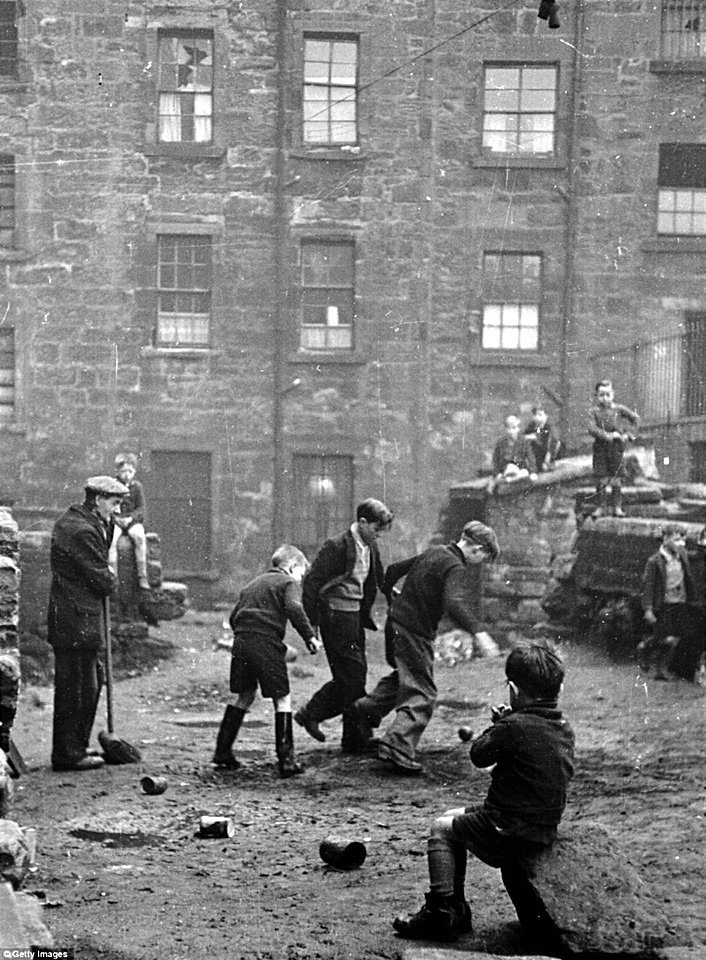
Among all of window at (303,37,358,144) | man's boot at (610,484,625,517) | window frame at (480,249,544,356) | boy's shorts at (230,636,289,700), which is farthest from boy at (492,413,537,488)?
window at (303,37,358,144)

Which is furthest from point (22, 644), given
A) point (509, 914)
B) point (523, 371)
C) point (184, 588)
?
point (509, 914)

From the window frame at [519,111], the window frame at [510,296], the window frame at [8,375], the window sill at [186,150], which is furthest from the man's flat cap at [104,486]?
the window frame at [519,111]

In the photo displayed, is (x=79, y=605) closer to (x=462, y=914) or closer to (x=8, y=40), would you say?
(x=8, y=40)

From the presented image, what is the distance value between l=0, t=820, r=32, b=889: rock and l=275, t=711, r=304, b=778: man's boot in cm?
231

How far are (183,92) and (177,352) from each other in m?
1.35

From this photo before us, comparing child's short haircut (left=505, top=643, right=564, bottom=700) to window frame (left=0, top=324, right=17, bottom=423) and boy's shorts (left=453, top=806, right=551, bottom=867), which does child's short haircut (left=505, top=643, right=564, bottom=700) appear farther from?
window frame (left=0, top=324, right=17, bottom=423)

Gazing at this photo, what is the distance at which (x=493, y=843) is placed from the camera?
14.2 ft

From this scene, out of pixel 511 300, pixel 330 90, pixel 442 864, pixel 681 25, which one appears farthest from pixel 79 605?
pixel 681 25

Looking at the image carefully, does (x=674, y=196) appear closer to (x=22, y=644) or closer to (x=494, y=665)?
(x=494, y=665)

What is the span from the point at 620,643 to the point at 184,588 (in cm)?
273

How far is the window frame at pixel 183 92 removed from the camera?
22.8 feet

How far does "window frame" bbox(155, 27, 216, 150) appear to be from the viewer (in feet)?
22.8

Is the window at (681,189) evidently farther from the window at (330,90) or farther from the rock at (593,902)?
the rock at (593,902)

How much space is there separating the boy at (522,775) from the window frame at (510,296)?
11.1ft
